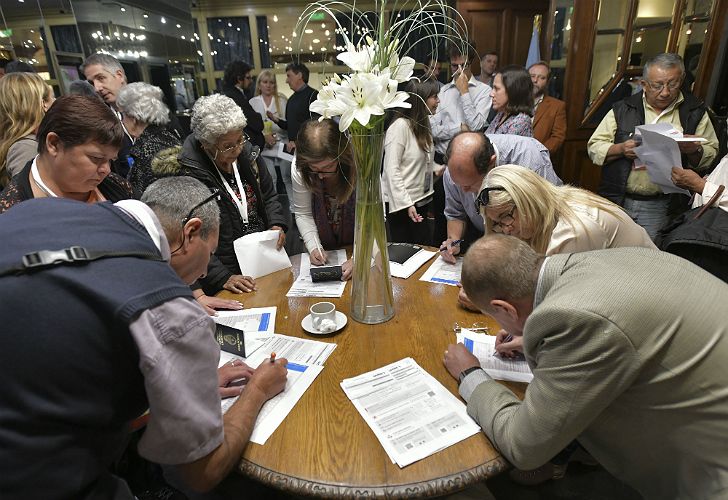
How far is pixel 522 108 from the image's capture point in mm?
2945

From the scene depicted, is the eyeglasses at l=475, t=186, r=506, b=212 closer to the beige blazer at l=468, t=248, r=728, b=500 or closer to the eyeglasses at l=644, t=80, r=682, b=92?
the beige blazer at l=468, t=248, r=728, b=500

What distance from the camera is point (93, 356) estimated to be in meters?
0.76

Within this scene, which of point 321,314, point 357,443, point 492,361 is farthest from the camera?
point 321,314

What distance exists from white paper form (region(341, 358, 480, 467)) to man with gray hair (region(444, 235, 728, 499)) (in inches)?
2.8

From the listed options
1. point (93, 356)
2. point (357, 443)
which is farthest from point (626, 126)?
point (93, 356)

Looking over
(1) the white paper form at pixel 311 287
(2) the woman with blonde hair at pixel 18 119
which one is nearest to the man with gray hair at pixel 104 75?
(2) the woman with blonde hair at pixel 18 119

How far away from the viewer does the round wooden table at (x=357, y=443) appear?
0.92 m

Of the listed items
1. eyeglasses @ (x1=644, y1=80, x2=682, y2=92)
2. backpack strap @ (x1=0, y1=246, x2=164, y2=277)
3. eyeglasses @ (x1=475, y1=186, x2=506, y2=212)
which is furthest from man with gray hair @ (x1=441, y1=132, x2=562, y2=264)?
backpack strap @ (x1=0, y1=246, x2=164, y2=277)

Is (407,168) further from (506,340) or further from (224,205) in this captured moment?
(506,340)

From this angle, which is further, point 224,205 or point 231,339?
point 224,205

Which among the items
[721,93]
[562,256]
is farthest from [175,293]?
[721,93]

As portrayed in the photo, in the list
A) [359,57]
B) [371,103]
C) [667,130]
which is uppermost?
[359,57]

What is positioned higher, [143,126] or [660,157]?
[143,126]

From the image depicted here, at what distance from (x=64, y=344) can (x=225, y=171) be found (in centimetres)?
150
